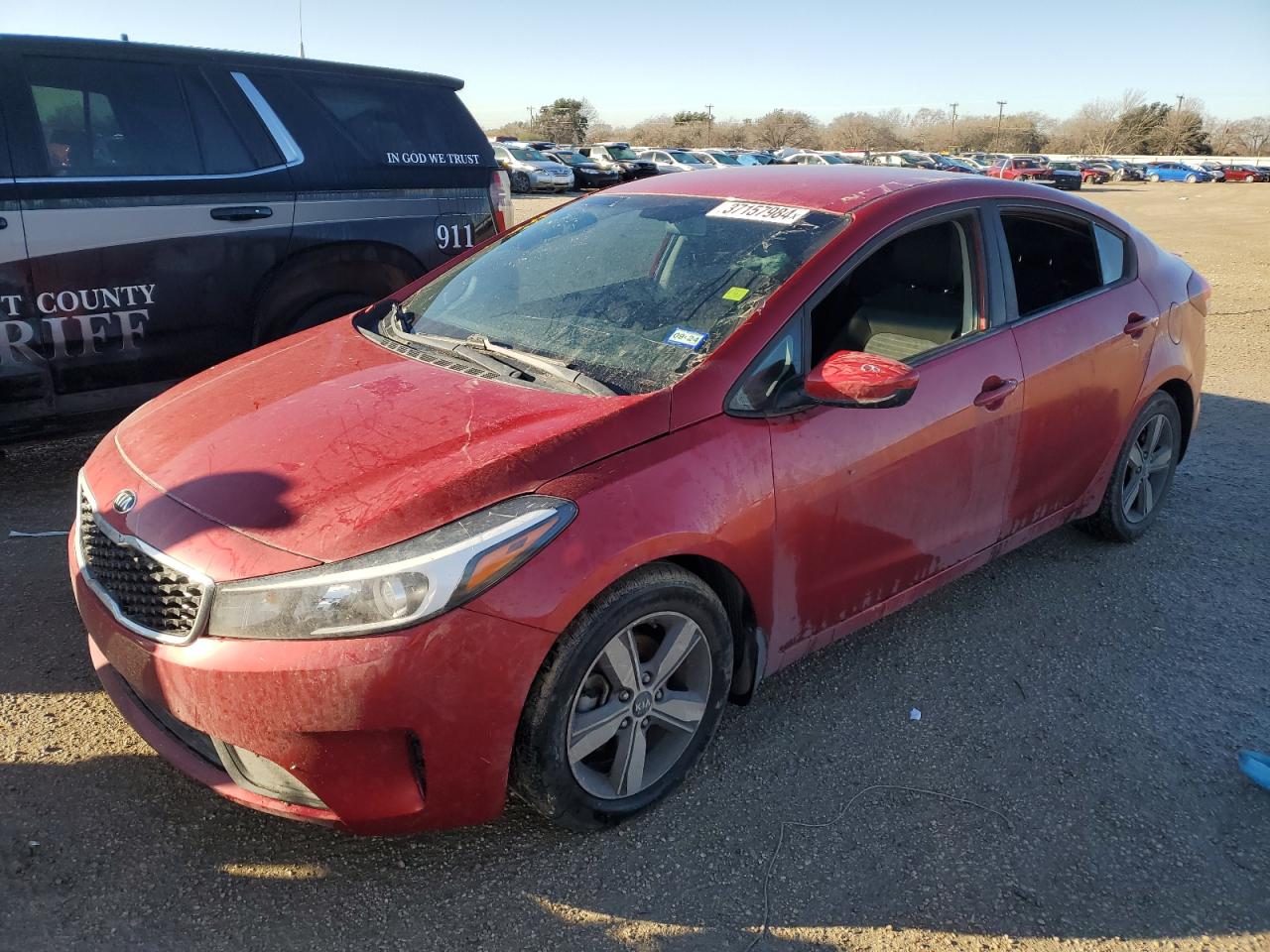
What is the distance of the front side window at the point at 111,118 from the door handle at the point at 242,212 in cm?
22

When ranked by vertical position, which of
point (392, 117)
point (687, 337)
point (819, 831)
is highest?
point (392, 117)

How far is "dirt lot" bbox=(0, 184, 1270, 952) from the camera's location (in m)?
2.29

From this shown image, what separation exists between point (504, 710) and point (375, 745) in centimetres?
29

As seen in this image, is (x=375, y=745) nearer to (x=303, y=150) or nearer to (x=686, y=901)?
(x=686, y=901)

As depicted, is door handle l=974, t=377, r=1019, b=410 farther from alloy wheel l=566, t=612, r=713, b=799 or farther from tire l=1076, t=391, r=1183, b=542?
alloy wheel l=566, t=612, r=713, b=799

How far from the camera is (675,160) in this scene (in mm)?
37094

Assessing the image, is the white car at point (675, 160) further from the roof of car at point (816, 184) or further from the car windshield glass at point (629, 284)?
the car windshield glass at point (629, 284)

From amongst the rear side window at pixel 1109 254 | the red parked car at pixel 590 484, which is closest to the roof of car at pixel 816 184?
the red parked car at pixel 590 484

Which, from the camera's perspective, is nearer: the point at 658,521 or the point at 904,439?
the point at 658,521

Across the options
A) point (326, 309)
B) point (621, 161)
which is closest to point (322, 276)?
point (326, 309)

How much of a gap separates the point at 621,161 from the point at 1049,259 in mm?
35280

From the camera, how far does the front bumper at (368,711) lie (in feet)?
6.79

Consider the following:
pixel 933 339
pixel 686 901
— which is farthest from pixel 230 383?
pixel 933 339

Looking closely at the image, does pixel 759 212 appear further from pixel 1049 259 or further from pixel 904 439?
pixel 1049 259
